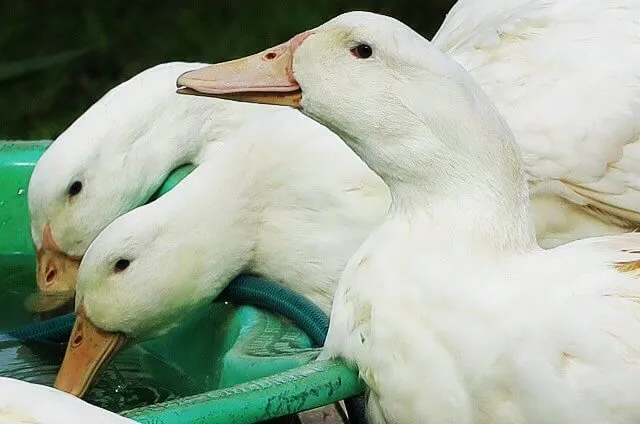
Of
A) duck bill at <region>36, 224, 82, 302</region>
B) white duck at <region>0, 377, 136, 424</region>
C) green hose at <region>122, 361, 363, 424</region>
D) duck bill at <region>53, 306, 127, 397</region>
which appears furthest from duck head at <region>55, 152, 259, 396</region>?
white duck at <region>0, 377, 136, 424</region>

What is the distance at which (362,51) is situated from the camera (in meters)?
2.82

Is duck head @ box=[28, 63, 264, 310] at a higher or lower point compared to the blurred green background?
higher

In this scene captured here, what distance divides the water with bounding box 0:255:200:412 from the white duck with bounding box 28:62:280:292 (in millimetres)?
90

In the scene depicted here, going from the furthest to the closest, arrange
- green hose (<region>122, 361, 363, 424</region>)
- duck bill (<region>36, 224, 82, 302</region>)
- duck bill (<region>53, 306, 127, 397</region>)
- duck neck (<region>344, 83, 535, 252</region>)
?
1. duck bill (<region>36, 224, 82, 302</region>)
2. duck bill (<region>53, 306, 127, 397</region>)
3. duck neck (<region>344, 83, 535, 252</region>)
4. green hose (<region>122, 361, 363, 424</region>)

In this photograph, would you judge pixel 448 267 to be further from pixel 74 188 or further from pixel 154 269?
pixel 74 188

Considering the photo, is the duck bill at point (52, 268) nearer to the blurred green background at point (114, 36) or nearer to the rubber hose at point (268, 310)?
the rubber hose at point (268, 310)

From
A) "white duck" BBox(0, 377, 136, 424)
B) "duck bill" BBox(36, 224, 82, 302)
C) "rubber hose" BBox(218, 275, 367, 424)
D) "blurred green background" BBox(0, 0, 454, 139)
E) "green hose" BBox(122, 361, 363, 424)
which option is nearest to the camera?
"white duck" BBox(0, 377, 136, 424)

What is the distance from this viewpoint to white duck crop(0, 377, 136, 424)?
2.06m

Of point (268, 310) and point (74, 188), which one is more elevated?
point (268, 310)

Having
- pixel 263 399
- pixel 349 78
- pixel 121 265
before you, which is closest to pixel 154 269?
pixel 121 265

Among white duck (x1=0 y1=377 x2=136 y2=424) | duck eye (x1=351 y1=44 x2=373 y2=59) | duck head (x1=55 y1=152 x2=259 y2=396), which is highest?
duck eye (x1=351 y1=44 x2=373 y2=59)

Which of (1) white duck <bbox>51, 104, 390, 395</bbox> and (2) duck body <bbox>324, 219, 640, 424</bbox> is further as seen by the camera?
(1) white duck <bbox>51, 104, 390, 395</bbox>

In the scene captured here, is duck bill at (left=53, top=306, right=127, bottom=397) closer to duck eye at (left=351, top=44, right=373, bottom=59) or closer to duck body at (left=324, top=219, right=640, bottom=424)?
duck body at (left=324, top=219, right=640, bottom=424)

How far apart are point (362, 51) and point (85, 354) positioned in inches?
35.4
